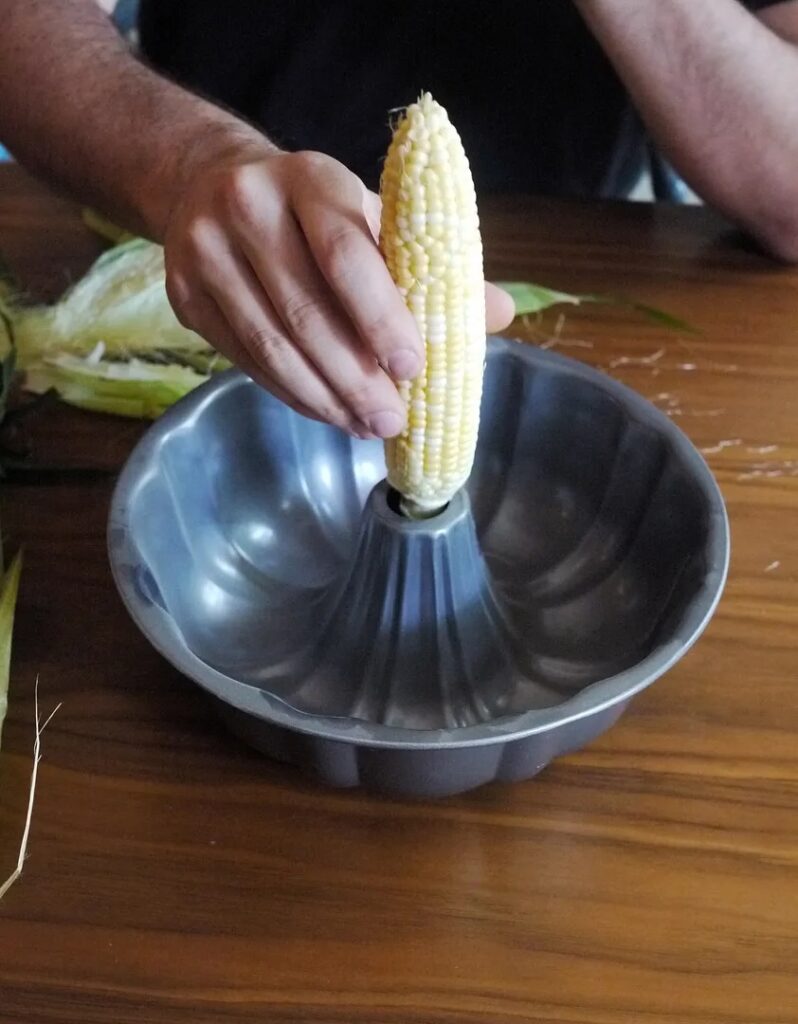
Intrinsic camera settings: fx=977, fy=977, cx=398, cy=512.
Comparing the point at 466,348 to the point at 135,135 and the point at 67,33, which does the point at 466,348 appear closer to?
the point at 135,135

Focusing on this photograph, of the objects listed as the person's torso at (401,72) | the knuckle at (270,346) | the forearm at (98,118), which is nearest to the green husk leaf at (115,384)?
the forearm at (98,118)

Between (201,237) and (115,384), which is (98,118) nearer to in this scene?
(115,384)

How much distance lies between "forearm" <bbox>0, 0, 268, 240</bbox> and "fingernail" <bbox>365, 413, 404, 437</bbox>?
0.20m

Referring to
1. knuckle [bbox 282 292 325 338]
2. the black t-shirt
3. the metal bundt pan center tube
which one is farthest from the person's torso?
knuckle [bbox 282 292 325 338]

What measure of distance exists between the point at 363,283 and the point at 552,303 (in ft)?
1.36

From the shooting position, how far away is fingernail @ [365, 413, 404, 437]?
Result: 47 cm

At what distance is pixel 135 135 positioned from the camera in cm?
67

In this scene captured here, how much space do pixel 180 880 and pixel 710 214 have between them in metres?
0.77

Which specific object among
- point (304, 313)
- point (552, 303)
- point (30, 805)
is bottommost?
point (30, 805)

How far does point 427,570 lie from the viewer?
0.54 m

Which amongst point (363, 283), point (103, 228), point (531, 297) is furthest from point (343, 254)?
point (103, 228)

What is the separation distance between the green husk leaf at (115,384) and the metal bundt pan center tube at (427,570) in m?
0.12

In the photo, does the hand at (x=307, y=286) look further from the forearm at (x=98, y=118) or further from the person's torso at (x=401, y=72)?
the person's torso at (x=401, y=72)

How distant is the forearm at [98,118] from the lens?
0.63 m
